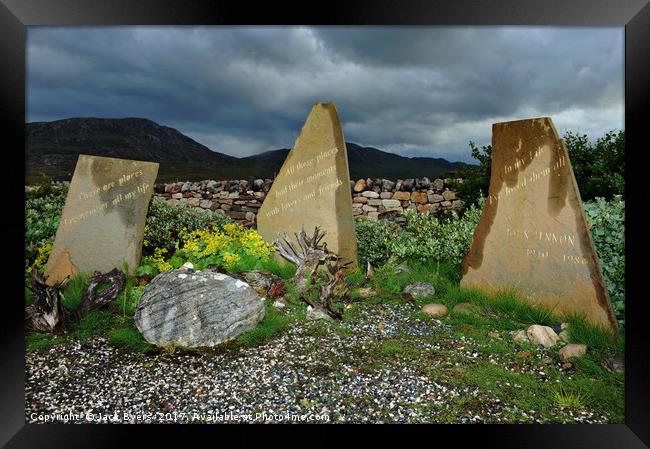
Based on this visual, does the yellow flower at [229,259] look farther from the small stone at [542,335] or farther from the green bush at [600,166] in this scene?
the green bush at [600,166]

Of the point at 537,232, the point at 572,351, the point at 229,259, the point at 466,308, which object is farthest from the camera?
the point at 229,259

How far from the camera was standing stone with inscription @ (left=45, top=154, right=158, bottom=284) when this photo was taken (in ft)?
19.9

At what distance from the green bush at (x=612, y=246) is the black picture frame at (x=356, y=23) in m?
1.68

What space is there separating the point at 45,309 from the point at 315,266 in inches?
130

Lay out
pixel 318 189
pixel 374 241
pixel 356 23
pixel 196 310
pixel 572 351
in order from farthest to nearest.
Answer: pixel 374 241 → pixel 318 189 → pixel 196 310 → pixel 572 351 → pixel 356 23

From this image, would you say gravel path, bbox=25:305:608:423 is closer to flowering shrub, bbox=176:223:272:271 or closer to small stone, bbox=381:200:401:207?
flowering shrub, bbox=176:223:272:271

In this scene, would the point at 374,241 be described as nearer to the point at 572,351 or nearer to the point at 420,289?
the point at 420,289

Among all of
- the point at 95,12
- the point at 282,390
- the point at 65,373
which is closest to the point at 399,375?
the point at 282,390

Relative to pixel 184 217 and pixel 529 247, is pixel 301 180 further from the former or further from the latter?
pixel 529 247

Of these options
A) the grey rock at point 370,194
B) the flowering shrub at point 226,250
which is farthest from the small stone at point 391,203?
the flowering shrub at point 226,250

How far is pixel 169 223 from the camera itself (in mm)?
7910

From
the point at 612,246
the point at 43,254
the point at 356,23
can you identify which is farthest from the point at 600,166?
the point at 43,254

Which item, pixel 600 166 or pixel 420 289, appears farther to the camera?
pixel 600 166

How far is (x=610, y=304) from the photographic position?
428 centimetres
